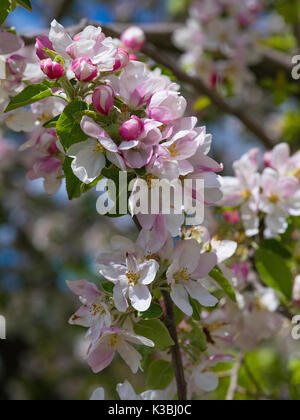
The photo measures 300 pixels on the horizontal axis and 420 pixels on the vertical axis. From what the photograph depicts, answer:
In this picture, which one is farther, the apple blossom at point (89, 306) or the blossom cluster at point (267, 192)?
the blossom cluster at point (267, 192)

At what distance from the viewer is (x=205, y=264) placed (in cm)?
99

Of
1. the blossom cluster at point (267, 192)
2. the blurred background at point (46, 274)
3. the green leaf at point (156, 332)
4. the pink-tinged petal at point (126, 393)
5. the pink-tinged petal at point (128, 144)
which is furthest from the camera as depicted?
the blurred background at point (46, 274)

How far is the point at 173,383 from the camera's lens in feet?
3.78

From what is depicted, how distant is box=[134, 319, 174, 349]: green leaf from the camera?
0.93 metres

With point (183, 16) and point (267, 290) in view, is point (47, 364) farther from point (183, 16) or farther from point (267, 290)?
point (267, 290)

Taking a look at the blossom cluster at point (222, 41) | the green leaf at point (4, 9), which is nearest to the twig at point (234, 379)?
the green leaf at point (4, 9)

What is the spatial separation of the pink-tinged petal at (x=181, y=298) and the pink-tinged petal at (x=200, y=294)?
0.02m

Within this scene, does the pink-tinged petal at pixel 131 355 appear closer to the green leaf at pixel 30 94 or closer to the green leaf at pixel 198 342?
the green leaf at pixel 198 342

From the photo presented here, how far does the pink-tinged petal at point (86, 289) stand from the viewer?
0.95m

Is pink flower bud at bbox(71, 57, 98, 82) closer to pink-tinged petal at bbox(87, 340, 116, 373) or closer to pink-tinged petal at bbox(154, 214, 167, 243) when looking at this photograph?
pink-tinged petal at bbox(154, 214, 167, 243)

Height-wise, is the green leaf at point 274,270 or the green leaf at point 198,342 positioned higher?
the green leaf at point 274,270

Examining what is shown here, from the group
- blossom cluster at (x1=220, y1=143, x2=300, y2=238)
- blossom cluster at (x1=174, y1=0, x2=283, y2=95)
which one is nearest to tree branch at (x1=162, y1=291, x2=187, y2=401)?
blossom cluster at (x1=220, y1=143, x2=300, y2=238)

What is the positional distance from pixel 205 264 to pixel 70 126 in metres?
0.34

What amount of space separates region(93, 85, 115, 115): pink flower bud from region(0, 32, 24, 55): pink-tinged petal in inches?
11.4
